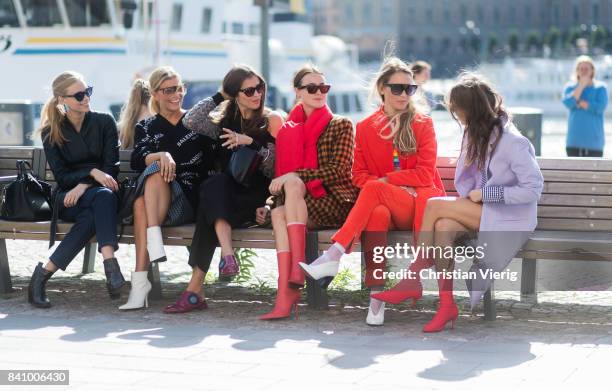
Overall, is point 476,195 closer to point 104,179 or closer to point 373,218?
point 373,218

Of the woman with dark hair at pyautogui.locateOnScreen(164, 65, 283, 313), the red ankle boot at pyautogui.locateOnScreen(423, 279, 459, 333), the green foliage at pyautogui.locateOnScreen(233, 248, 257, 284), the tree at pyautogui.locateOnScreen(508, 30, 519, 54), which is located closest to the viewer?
the red ankle boot at pyautogui.locateOnScreen(423, 279, 459, 333)

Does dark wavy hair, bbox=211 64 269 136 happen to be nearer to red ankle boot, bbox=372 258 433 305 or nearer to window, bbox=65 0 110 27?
red ankle boot, bbox=372 258 433 305

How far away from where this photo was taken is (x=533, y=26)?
11988 centimetres

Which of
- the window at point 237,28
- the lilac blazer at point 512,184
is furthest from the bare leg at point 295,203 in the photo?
the window at point 237,28

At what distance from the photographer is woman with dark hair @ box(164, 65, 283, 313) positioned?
7.10 meters

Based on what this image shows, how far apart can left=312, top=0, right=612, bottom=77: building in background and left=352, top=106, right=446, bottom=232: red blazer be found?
104 meters

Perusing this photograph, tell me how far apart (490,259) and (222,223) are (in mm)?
1540

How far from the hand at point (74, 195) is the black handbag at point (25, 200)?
0.35 m

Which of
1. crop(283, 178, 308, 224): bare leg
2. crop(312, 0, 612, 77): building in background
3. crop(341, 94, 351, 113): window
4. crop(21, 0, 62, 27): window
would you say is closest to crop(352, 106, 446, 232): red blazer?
crop(283, 178, 308, 224): bare leg

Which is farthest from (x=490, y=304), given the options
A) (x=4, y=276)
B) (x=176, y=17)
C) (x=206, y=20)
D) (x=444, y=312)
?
(x=206, y=20)

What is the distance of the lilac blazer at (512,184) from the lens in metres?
6.54

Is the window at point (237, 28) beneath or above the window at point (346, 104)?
above

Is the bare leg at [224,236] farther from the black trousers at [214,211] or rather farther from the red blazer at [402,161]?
the red blazer at [402,161]

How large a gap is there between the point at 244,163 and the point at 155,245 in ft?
2.27
